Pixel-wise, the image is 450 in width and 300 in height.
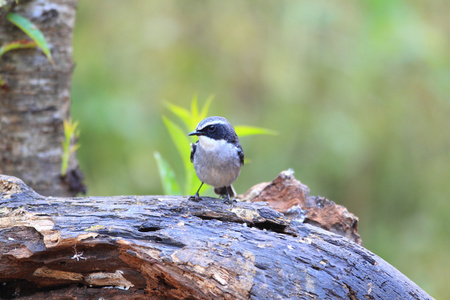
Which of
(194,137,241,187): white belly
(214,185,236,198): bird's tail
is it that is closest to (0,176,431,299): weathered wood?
(194,137,241,187): white belly

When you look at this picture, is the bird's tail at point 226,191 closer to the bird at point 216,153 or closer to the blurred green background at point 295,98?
the bird at point 216,153

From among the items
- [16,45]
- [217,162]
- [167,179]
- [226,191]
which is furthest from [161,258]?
[16,45]

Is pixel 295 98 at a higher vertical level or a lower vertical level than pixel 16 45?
higher

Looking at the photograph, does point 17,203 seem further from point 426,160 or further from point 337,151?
point 426,160

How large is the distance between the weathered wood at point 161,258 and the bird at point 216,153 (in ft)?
2.37

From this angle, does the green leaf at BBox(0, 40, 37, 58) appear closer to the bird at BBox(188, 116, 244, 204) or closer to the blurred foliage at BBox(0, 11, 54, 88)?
the blurred foliage at BBox(0, 11, 54, 88)

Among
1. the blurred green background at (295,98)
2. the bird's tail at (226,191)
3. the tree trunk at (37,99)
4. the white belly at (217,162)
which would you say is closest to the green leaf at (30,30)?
the tree trunk at (37,99)

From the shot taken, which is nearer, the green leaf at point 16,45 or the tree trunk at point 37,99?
the green leaf at point 16,45

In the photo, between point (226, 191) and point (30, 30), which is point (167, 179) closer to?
point (226, 191)

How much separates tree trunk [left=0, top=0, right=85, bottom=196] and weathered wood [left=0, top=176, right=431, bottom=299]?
137 centimetres

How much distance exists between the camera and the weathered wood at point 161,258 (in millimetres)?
2764

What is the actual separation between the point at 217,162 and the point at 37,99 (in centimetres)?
185

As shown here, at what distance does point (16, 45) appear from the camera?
4.23m

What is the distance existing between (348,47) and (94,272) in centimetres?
554
